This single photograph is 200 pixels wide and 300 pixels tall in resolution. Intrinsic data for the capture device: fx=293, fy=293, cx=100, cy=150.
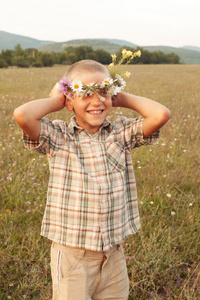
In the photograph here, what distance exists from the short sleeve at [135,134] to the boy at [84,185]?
0.30ft

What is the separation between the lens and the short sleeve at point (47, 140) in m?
1.80

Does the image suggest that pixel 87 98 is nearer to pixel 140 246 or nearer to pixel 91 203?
pixel 91 203

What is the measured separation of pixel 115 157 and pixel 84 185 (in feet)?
0.95

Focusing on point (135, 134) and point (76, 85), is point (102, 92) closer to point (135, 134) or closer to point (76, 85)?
point (76, 85)

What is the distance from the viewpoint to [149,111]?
6.59 ft

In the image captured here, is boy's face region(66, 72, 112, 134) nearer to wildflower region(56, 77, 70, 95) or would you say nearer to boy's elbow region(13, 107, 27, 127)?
wildflower region(56, 77, 70, 95)

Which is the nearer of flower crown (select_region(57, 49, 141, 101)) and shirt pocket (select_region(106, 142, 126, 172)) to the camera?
flower crown (select_region(57, 49, 141, 101))

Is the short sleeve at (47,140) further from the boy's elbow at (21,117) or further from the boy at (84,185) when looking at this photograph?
the boy's elbow at (21,117)

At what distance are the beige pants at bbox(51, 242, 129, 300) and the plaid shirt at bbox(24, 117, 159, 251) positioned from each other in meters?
0.09

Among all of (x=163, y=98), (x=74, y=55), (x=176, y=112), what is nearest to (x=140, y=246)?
(x=176, y=112)

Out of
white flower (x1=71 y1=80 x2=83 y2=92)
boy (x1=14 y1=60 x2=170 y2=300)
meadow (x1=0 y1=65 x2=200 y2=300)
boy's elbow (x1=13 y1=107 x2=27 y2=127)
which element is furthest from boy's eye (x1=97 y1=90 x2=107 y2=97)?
meadow (x1=0 y1=65 x2=200 y2=300)

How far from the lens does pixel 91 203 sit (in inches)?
70.9

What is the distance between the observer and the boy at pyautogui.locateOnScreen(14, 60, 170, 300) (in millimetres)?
1782

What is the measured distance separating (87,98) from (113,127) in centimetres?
31
